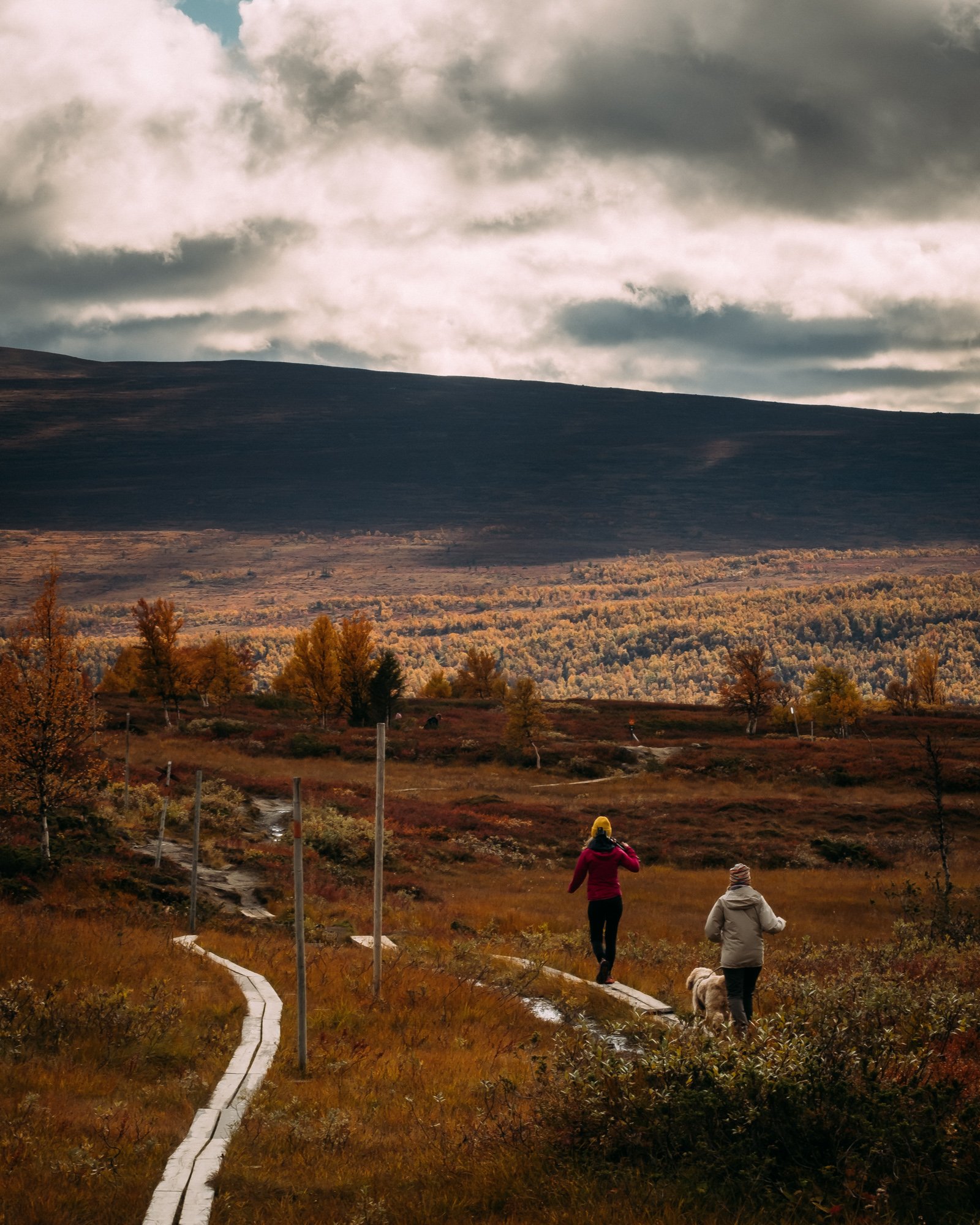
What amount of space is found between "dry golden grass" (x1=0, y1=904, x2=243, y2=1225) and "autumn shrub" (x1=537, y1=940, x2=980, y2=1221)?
9.82ft

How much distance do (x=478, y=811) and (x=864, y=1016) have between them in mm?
40628

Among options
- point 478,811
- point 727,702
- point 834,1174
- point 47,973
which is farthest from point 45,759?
point 727,702

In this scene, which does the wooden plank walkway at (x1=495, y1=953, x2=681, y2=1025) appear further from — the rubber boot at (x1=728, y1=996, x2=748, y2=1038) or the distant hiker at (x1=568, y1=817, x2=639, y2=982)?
the rubber boot at (x1=728, y1=996, x2=748, y2=1038)

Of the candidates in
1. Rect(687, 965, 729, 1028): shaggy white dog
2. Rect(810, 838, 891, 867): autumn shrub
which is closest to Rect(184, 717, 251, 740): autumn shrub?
Rect(810, 838, 891, 867): autumn shrub

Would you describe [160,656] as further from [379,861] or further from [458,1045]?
[458,1045]

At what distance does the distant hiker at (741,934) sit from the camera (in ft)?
38.1

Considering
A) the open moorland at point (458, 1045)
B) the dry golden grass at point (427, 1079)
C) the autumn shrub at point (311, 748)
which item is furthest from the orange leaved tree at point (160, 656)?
the dry golden grass at point (427, 1079)

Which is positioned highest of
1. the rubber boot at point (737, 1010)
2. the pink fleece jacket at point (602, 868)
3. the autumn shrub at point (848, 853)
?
the pink fleece jacket at point (602, 868)

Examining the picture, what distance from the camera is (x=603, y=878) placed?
48.6 ft

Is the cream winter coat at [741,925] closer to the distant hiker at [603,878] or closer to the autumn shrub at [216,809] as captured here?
the distant hiker at [603,878]

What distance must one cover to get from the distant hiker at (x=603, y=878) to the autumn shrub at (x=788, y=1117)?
629 centimetres


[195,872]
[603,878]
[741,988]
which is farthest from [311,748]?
[741,988]

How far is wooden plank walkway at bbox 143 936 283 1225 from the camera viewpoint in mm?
6516

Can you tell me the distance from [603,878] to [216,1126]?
7.58 metres
